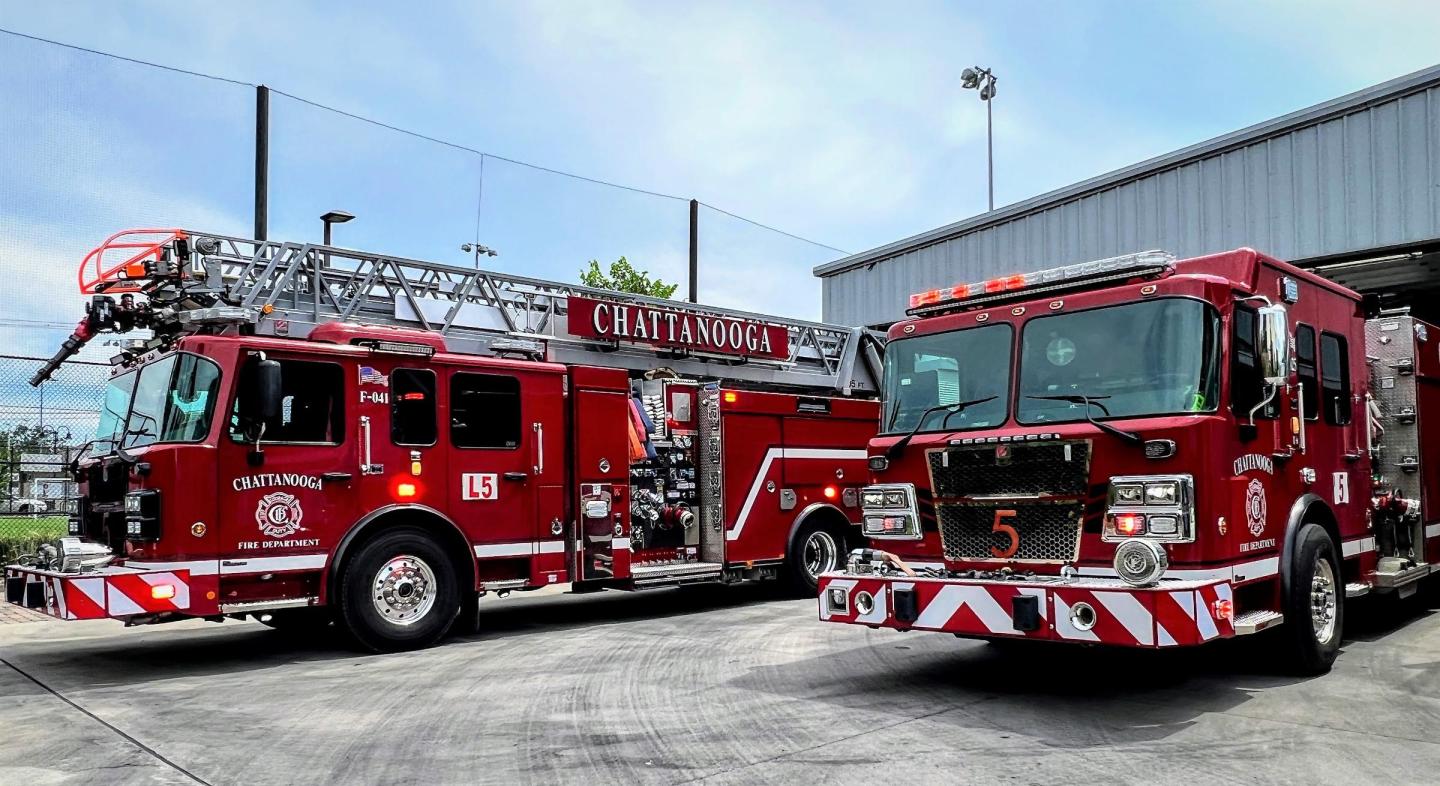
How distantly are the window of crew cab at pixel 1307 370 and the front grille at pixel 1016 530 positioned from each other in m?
2.12

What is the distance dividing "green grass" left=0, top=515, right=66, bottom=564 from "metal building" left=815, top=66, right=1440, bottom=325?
14873 mm

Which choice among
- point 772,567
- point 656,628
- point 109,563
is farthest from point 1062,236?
point 109,563

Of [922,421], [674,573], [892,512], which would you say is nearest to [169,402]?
[674,573]

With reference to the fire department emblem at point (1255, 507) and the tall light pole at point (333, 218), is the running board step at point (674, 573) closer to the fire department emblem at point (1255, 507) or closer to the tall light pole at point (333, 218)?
the fire department emblem at point (1255, 507)

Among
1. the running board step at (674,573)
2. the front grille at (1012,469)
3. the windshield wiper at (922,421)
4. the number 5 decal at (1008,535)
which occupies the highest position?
the windshield wiper at (922,421)

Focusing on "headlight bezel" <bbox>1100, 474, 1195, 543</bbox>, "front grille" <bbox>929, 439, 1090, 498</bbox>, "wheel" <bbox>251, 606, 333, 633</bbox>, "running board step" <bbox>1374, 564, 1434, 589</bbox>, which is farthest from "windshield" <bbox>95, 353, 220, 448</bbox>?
"running board step" <bbox>1374, 564, 1434, 589</bbox>

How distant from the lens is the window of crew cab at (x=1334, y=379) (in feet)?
24.7

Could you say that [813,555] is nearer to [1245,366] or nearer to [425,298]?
[425,298]

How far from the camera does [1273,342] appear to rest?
237 inches

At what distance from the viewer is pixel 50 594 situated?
768 centimetres

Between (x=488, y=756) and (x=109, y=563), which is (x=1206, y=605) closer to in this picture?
(x=488, y=756)

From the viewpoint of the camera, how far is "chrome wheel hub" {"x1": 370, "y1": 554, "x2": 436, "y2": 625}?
8.70 m

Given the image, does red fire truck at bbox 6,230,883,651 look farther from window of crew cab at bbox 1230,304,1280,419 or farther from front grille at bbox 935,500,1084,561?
window of crew cab at bbox 1230,304,1280,419

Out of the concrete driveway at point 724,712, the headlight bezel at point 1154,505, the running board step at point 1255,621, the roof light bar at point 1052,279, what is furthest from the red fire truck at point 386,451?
the running board step at point 1255,621
